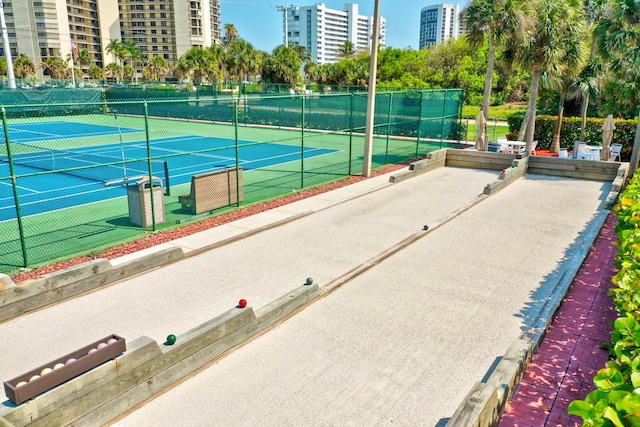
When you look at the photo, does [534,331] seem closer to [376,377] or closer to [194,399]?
[376,377]

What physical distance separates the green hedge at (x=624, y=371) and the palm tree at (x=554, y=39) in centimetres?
1701

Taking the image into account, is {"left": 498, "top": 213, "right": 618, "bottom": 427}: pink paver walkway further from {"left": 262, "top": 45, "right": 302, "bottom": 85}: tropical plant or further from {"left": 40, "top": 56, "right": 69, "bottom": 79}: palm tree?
{"left": 40, "top": 56, "right": 69, "bottom": 79}: palm tree

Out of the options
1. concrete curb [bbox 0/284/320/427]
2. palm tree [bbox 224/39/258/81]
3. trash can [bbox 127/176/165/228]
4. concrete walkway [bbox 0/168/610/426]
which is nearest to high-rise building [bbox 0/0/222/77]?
palm tree [bbox 224/39/258/81]

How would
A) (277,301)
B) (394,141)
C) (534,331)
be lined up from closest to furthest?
(534,331)
(277,301)
(394,141)

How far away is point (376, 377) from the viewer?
21.5 ft

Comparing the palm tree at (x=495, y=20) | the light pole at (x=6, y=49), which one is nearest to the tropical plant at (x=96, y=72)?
the light pole at (x=6, y=49)

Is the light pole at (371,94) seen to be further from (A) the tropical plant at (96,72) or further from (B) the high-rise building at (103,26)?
(B) the high-rise building at (103,26)

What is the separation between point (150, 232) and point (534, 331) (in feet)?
28.7

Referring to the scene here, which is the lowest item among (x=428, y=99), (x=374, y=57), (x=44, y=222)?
(x=44, y=222)

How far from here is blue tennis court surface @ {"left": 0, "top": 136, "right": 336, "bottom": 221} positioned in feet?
55.3

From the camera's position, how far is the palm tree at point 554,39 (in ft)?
71.4

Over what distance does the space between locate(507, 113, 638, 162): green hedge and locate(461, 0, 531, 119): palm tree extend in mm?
4286

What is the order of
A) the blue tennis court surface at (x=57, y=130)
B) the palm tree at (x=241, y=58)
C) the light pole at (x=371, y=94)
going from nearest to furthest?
1. the light pole at (x=371, y=94)
2. the blue tennis court surface at (x=57, y=130)
3. the palm tree at (x=241, y=58)

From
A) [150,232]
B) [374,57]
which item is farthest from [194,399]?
[374,57]
